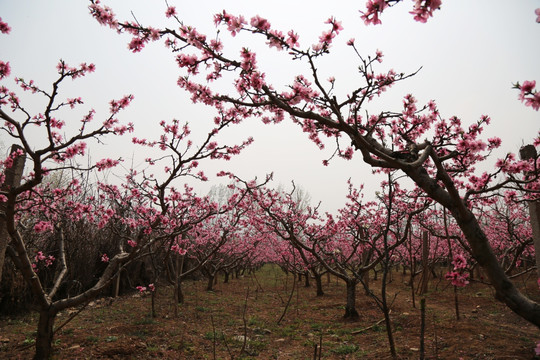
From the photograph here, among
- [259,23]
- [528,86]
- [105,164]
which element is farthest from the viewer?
[105,164]

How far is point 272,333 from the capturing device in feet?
22.2

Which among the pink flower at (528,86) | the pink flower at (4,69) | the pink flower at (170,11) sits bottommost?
the pink flower at (528,86)

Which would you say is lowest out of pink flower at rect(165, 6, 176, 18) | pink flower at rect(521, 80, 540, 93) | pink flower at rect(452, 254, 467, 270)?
pink flower at rect(452, 254, 467, 270)

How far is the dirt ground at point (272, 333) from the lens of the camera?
4.90m

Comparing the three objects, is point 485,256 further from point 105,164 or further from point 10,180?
point 10,180

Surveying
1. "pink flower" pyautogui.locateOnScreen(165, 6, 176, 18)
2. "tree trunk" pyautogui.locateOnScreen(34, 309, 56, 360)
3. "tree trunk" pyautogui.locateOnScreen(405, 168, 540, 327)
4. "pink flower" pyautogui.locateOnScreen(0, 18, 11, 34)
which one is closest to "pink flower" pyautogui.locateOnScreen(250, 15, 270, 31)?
"pink flower" pyautogui.locateOnScreen(165, 6, 176, 18)

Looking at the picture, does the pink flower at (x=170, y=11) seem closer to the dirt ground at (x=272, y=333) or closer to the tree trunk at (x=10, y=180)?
the tree trunk at (x=10, y=180)

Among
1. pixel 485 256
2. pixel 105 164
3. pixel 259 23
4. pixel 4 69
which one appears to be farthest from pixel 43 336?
pixel 485 256

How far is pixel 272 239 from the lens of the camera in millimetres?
18641

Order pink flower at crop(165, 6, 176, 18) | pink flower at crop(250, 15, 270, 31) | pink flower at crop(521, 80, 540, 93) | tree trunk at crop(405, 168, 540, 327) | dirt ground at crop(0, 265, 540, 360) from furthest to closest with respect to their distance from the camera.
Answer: dirt ground at crop(0, 265, 540, 360)
pink flower at crop(165, 6, 176, 18)
pink flower at crop(250, 15, 270, 31)
tree trunk at crop(405, 168, 540, 327)
pink flower at crop(521, 80, 540, 93)

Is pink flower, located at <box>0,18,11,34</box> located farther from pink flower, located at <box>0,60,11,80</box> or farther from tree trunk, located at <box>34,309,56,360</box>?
tree trunk, located at <box>34,309,56,360</box>

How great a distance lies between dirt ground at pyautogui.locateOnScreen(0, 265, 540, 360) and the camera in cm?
490

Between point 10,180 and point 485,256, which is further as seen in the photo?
point 10,180

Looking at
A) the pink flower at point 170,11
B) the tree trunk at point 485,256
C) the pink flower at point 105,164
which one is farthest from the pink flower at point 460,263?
the pink flower at point 105,164
